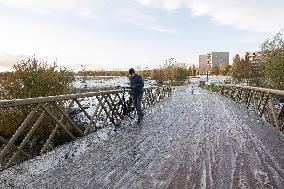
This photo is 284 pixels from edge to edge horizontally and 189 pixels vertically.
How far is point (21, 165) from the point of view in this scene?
23.1ft

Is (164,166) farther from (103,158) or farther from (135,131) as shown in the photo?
(135,131)

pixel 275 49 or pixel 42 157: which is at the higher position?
pixel 275 49

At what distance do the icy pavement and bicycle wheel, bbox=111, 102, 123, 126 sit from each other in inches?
109

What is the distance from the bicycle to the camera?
13.8 m

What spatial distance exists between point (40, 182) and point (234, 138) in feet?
17.7

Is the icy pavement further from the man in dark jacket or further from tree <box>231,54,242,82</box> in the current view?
tree <box>231,54,242,82</box>

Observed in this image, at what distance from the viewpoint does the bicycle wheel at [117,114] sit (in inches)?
528

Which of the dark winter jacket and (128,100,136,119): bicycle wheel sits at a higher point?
the dark winter jacket

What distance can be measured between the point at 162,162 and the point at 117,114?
7620 mm

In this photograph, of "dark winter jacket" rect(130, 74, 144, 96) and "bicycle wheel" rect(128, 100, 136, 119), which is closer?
"dark winter jacket" rect(130, 74, 144, 96)

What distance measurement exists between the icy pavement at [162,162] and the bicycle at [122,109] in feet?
10.5

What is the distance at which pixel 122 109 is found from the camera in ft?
48.2

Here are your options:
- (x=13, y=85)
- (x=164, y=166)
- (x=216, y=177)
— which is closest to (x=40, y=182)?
(x=164, y=166)

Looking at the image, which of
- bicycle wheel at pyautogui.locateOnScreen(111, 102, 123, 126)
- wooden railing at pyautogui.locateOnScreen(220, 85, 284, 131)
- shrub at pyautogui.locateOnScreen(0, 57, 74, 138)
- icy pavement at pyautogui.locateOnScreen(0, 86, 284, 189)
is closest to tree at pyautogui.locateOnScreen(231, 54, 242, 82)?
wooden railing at pyautogui.locateOnScreen(220, 85, 284, 131)
